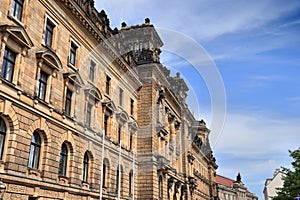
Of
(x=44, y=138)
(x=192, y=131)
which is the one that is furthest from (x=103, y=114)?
(x=192, y=131)

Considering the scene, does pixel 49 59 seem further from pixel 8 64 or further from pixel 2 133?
pixel 2 133

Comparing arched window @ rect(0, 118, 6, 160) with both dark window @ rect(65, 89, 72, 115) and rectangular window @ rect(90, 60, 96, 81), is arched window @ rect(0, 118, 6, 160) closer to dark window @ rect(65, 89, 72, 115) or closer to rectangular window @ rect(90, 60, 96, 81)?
dark window @ rect(65, 89, 72, 115)

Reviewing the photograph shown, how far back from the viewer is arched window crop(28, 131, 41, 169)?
1909 centimetres

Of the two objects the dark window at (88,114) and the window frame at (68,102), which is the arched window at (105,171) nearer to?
the dark window at (88,114)

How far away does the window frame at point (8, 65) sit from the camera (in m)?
17.4

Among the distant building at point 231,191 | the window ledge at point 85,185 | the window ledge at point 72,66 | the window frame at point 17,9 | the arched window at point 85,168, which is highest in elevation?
the window frame at point 17,9

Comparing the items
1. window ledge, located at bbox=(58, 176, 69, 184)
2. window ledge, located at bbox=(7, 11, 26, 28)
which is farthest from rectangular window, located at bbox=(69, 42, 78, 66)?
window ledge, located at bbox=(58, 176, 69, 184)

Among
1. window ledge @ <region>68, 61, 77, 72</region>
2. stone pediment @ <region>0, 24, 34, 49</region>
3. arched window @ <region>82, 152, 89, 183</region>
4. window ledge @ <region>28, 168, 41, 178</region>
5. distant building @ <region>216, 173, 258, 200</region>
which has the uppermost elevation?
window ledge @ <region>68, 61, 77, 72</region>

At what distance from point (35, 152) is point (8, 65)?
17.4ft

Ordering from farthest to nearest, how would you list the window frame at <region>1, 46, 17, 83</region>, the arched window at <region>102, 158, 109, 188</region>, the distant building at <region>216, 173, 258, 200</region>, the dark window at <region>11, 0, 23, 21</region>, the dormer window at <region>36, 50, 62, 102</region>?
the distant building at <region>216, 173, 258, 200</region>
the arched window at <region>102, 158, 109, 188</region>
the dormer window at <region>36, 50, 62, 102</region>
the dark window at <region>11, 0, 23, 21</region>
the window frame at <region>1, 46, 17, 83</region>

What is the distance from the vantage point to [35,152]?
64.2 ft

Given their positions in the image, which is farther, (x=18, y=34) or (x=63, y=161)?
(x=63, y=161)

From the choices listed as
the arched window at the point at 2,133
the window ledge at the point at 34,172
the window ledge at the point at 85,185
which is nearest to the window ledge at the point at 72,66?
the arched window at the point at 2,133

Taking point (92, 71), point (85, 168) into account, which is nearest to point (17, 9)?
point (92, 71)
